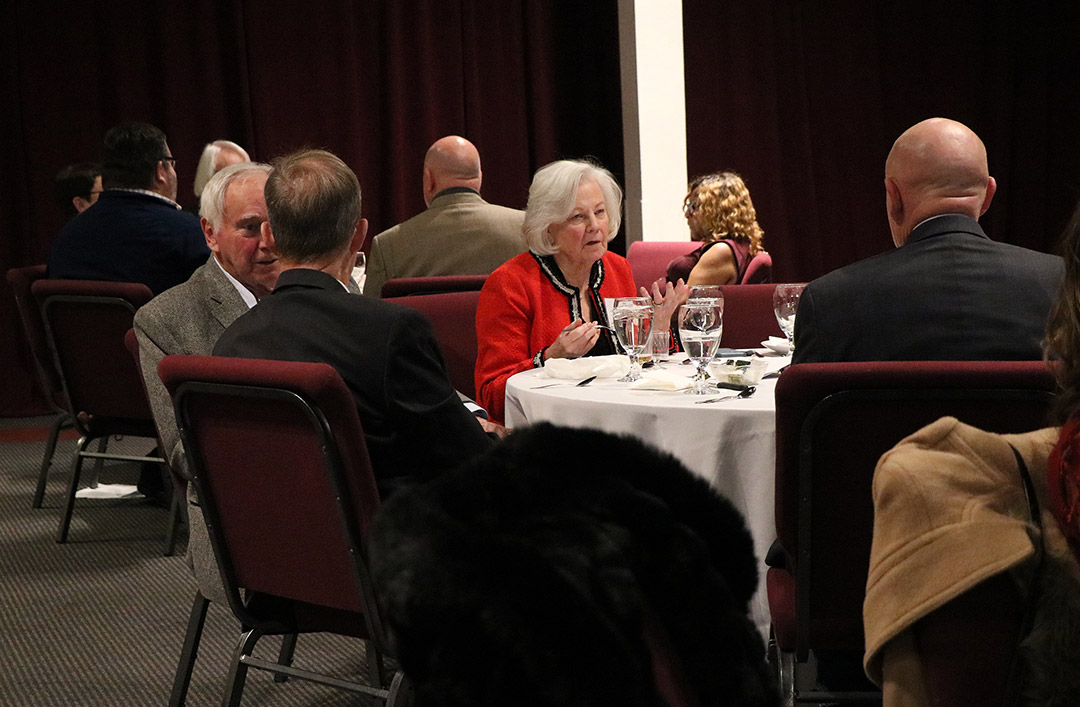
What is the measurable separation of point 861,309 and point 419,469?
0.87 meters

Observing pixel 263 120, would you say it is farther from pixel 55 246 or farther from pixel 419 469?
pixel 419 469

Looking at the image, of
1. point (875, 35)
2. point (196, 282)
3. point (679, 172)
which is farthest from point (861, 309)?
point (875, 35)

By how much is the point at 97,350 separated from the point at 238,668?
2119 millimetres

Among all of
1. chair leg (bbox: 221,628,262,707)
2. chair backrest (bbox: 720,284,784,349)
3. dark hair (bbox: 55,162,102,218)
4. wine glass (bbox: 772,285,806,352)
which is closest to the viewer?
chair leg (bbox: 221,628,262,707)

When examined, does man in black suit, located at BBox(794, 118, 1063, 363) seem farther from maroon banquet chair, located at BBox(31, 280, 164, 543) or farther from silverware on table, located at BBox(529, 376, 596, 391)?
maroon banquet chair, located at BBox(31, 280, 164, 543)

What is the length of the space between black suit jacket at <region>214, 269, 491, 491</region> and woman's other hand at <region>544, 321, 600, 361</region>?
3.22 ft

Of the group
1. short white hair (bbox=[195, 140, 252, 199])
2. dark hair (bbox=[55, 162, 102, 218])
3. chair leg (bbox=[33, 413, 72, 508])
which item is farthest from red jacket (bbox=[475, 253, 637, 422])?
dark hair (bbox=[55, 162, 102, 218])

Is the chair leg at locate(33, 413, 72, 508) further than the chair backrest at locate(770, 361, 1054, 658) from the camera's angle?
Yes

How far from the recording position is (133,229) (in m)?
4.57

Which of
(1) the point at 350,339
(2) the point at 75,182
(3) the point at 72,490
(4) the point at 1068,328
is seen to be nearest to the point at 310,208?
(1) the point at 350,339

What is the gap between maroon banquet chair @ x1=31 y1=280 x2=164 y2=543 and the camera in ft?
12.8

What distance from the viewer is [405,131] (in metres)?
7.38

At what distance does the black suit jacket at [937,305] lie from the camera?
2.11 m

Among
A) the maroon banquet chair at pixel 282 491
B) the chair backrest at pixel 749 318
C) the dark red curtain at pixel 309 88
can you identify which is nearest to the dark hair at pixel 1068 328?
the maroon banquet chair at pixel 282 491
